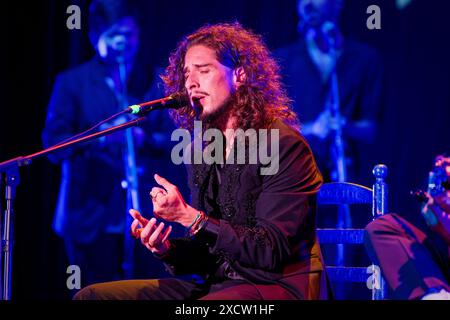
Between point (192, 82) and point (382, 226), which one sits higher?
point (192, 82)

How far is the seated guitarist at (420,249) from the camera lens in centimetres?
215

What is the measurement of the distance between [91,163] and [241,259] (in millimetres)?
2546

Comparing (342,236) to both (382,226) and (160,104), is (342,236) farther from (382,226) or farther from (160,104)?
(160,104)

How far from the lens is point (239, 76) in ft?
9.46

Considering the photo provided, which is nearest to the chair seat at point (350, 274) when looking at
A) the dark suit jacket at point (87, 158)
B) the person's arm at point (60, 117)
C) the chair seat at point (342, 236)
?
the chair seat at point (342, 236)

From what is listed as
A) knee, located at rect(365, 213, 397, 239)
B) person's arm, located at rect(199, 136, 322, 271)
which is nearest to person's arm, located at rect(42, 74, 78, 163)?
person's arm, located at rect(199, 136, 322, 271)

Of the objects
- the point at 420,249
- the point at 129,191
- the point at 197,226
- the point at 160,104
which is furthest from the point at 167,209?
the point at 129,191

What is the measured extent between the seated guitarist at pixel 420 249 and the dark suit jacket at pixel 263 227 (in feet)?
0.86

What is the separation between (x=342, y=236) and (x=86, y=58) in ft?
8.42

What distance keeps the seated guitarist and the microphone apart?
91 cm

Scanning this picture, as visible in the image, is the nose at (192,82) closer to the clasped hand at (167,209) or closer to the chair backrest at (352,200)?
the clasped hand at (167,209)

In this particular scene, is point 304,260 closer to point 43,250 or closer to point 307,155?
point 307,155

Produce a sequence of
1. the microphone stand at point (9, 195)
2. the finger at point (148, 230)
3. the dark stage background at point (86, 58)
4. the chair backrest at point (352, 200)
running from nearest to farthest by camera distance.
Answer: the finger at point (148, 230), the microphone stand at point (9, 195), the chair backrest at point (352, 200), the dark stage background at point (86, 58)
